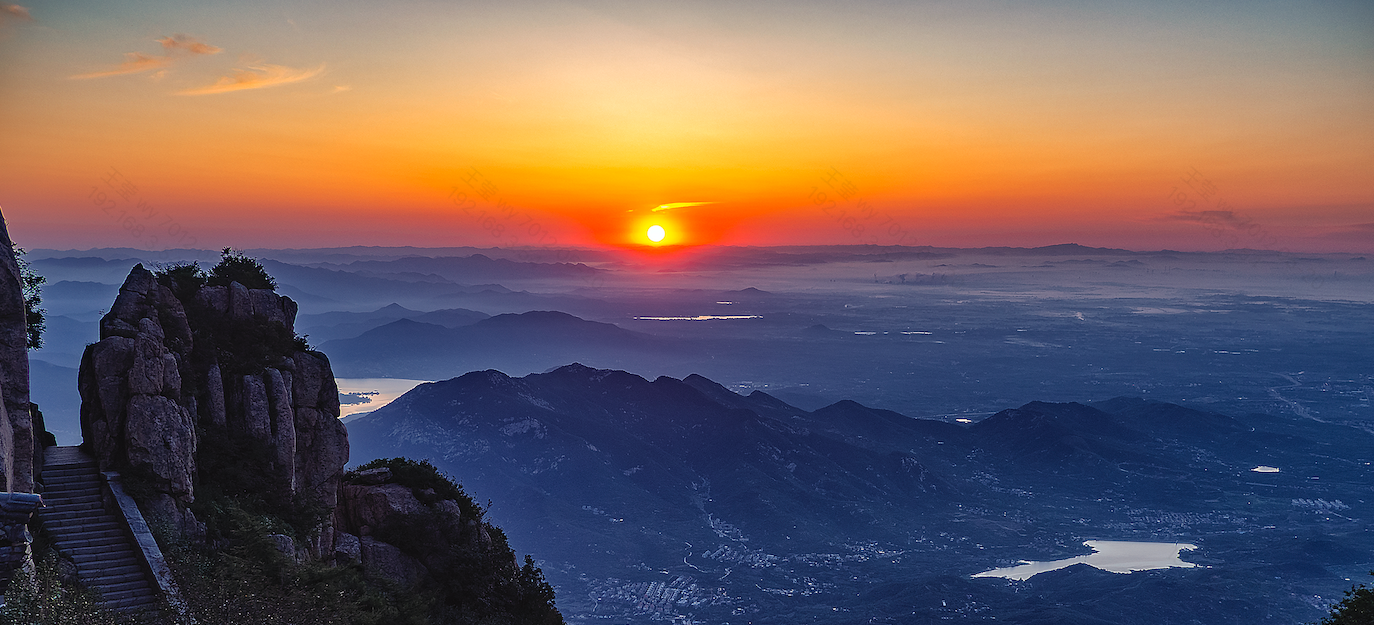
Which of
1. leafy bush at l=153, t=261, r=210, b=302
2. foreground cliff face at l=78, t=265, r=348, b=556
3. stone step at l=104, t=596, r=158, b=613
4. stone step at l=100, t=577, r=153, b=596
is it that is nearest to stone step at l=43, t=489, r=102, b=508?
foreground cliff face at l=78, t=265, r=348, b=556

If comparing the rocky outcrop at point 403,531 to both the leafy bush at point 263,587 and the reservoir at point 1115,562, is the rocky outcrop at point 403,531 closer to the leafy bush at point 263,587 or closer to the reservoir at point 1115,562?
the leafy bush at point 263,587

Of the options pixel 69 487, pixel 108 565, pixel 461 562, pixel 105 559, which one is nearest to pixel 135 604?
pixel 108 565

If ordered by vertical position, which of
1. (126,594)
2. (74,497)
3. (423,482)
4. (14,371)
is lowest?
(423,482)

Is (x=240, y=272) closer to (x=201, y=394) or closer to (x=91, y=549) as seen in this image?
(x=201, y=394)

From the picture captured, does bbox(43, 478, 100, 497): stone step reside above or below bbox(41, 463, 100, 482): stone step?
below

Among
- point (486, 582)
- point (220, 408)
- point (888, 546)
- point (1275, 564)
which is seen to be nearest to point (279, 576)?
point (220, 408)

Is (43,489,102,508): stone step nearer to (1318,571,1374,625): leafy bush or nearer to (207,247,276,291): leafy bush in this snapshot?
(207,247,276,291): leafy bush

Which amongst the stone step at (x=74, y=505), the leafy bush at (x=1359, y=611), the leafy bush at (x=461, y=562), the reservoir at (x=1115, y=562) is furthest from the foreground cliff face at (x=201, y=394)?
the reservoir at (x=1115, y=562)
